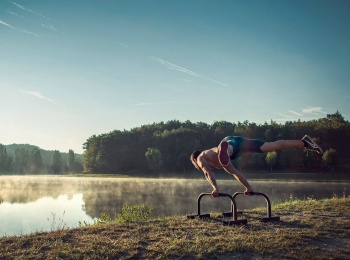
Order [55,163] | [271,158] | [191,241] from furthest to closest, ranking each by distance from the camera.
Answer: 1. [55,163]
2. [271,158]
3. [191,241]

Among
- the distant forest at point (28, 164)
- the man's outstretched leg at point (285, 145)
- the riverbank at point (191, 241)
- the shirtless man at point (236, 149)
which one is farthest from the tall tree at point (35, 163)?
the man's outstretched leg at point (285, 145)

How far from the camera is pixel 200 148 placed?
89.2 metres

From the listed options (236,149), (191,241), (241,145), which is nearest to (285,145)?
(241,145)

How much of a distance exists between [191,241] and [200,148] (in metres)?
82.9

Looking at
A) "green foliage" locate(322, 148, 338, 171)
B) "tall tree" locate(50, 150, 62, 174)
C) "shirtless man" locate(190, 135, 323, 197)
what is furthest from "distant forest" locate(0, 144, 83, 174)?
"shirtless man" locate(190, 135, 323, 197)

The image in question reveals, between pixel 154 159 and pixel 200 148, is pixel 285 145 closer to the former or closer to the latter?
pixel 154 159

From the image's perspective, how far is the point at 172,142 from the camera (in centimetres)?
9281

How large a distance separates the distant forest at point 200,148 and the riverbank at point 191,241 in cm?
6311

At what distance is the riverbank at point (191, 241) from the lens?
586 centimetres

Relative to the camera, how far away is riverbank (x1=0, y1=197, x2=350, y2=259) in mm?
5859

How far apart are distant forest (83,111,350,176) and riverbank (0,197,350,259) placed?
207 feet

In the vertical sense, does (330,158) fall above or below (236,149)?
above

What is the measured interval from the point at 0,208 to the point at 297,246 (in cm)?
2736

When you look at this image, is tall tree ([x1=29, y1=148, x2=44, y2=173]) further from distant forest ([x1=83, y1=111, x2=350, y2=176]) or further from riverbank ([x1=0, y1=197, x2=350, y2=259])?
riverbank ([x1=0, y1=197, x2=350, y2=259])
